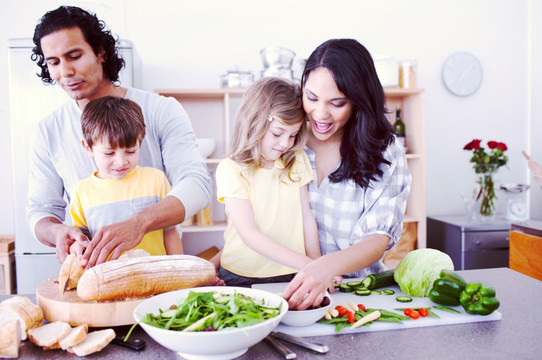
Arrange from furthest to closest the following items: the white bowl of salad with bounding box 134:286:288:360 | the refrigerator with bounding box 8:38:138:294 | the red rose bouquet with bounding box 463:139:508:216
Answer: the red rose bouquet with bounding box 463:139:508:216 → the refrigerator with bounding box 8:38:138:294 → the white bowl of salad with bounding box 134:286:288:360

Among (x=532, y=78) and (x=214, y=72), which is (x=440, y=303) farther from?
(x=532, y=78)

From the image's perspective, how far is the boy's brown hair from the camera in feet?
4.75

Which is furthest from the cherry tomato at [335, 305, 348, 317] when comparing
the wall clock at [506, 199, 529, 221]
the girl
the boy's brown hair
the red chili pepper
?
the wall clock at [506, 199, 529, 221]

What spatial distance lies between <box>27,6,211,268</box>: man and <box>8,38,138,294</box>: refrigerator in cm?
135

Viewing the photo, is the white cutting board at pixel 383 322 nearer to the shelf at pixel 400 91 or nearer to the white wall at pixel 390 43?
the shelf at pixel 400 91

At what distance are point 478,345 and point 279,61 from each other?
275 centimetres

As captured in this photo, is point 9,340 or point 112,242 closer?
point 9,340

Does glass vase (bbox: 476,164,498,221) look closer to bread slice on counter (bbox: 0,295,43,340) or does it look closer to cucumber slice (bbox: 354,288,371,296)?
cucumber slice (bbox: 354,288,371,296)

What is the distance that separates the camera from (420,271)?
4.38ft

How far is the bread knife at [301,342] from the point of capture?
944 mm

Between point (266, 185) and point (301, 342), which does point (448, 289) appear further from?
point (266, 185)

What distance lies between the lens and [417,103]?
11.9 ft

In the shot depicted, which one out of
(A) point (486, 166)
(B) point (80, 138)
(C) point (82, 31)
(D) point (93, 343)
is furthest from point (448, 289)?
(A) point (486, 166)

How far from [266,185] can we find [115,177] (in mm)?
569
